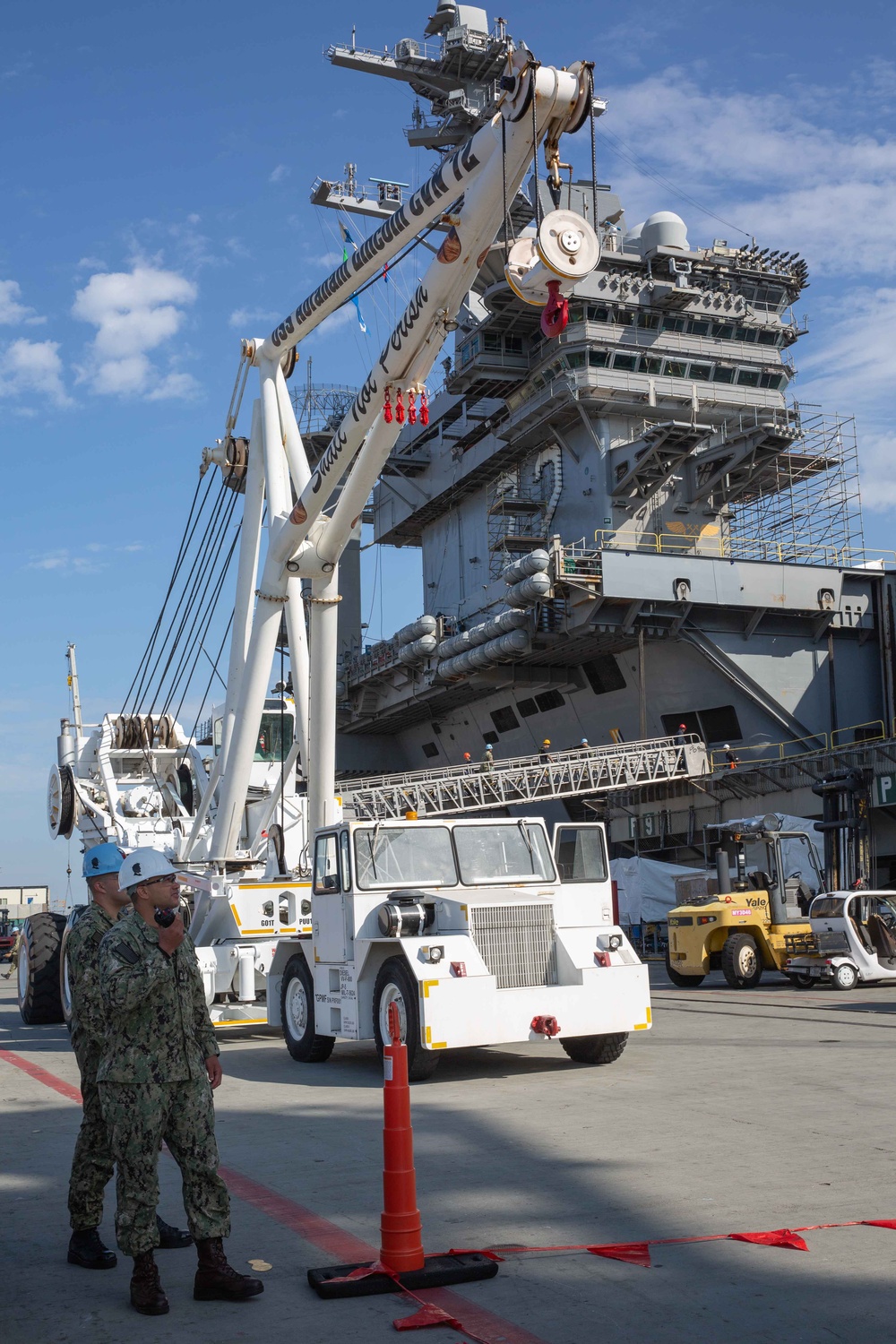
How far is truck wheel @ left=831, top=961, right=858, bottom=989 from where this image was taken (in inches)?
730

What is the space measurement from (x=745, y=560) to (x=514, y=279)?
26222mm

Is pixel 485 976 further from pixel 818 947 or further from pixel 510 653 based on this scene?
pixel 510 653

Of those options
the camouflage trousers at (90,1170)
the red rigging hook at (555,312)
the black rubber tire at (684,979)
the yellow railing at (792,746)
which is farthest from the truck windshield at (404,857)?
the yellow railing at (792,746)

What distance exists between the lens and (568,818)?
133 ft

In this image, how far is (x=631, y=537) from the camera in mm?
40094

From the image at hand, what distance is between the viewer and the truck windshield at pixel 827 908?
1858 cm

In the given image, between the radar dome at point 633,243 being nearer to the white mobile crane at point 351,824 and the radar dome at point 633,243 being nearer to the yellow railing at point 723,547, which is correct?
the yellow railing at point 723,547

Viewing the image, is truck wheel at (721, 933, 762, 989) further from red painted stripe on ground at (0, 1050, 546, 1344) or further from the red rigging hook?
red painted stripe on ground at (0, 1050, 546, 1344)

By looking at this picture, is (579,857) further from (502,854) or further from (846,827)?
(846,827)

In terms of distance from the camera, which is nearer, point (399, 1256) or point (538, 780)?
point (399, 1256)

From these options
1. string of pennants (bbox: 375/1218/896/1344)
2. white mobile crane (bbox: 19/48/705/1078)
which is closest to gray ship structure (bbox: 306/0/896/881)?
white mobile crane (bbox: 19/48/705/1078)

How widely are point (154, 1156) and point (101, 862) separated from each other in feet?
6.65

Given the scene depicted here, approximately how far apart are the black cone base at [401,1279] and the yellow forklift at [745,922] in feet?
50.7

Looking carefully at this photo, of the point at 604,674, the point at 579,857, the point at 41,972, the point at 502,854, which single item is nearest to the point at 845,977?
the point at 579,857
